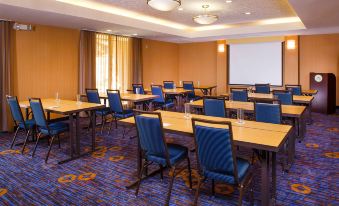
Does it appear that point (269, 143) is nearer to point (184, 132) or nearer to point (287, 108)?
point (184, 132)

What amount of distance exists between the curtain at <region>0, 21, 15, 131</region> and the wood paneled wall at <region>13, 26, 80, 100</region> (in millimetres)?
227

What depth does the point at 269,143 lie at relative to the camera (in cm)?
238

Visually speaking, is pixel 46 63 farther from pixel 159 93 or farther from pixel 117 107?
pixel 159 93

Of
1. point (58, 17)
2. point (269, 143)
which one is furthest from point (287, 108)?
point (58, 17)

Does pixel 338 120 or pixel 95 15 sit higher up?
pixel 95 15

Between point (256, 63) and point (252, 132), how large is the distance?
8350mm

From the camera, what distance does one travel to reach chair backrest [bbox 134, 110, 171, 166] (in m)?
2.79

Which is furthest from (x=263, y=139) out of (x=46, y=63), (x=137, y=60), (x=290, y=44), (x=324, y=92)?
(x=290, y=44)

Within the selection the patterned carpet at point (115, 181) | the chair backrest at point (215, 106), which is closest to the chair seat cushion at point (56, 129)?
the patterned carpet at point (115, 181)

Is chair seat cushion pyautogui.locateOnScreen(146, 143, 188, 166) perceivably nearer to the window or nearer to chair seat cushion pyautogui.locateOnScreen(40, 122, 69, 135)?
Answer: chair seat cushion pyautogui.locateOnScreen(40, 122, 69, 135)

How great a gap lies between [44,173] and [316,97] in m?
8.19

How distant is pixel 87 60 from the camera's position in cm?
798

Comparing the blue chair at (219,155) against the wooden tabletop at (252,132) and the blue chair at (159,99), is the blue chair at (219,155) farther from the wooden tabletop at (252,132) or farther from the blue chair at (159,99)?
the blue chair at (159,99)

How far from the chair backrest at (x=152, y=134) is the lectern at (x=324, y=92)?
735 centimetres
